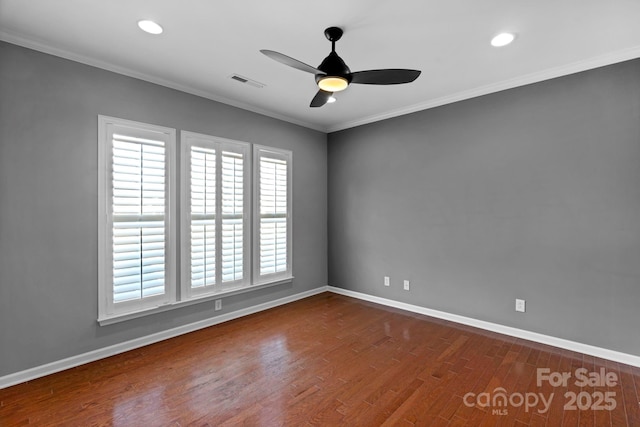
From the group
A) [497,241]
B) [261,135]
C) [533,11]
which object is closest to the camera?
[533,11]

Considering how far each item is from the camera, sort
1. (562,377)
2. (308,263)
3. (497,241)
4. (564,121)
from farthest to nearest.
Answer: (308,263), (497,241), (564,121), (562,377)

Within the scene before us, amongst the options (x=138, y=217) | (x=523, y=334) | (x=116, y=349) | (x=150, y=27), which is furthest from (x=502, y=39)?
(x=116, y=349)

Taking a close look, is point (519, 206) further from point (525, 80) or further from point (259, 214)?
point (259, 214)

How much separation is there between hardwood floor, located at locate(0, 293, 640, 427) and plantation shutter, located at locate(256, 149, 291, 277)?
3.79 feet

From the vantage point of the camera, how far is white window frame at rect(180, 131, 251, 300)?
11.7 ft

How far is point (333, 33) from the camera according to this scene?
8.14 ft

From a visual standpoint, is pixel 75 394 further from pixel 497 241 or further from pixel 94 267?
pixel 497 241

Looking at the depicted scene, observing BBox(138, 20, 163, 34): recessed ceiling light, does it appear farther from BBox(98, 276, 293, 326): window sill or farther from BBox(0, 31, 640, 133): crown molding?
BBox(98, 276, 293, 326): window sill

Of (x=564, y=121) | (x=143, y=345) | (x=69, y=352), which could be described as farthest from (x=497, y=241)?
(x=69, y=352)

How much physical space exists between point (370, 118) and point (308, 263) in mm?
2501

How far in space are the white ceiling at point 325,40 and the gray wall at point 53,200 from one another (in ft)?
0.86

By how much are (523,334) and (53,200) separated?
488 cm

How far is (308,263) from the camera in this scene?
511 cm

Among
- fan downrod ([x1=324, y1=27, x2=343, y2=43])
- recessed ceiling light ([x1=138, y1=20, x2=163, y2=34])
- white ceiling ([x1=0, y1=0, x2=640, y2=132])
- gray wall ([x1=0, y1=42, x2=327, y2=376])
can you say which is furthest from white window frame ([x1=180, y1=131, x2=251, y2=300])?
fan downrod ([x1=324, y1=27, x2=343, y2=43])
